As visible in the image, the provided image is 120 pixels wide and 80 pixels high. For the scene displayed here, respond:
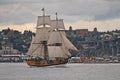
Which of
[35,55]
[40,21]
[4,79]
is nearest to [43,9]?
[40,21]

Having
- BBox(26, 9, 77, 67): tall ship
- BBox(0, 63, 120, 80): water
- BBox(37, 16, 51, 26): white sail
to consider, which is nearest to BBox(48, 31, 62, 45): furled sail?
BBox(26, 9, 77, 67): tall ship

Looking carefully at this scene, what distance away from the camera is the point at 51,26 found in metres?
167

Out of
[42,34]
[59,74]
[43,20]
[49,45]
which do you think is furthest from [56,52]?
[59,74]

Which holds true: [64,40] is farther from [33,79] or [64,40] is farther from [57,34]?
[33,79]

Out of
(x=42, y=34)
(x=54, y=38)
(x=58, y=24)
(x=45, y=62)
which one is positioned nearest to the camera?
(x=45, y=62)

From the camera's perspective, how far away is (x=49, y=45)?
161 metres

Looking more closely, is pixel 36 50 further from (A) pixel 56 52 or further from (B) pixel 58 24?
(B) pixel 58 24

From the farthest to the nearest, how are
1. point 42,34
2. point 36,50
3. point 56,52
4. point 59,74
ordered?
point 42,34, point 36,50, point 56,52, point 59,74

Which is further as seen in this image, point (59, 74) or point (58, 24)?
point (58, 24)

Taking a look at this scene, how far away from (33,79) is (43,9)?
71491mm

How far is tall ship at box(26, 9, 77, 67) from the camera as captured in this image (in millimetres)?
159125

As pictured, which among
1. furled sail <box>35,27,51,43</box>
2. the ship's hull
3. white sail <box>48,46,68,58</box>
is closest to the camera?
white sail <box>48,46,68,58</box>

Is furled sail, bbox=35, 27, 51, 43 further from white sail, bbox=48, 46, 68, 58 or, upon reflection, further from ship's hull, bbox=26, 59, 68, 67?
ship's hull, bbox=26, 59, 68, 67

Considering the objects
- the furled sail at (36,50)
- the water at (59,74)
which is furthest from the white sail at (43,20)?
the water at (59,74)
